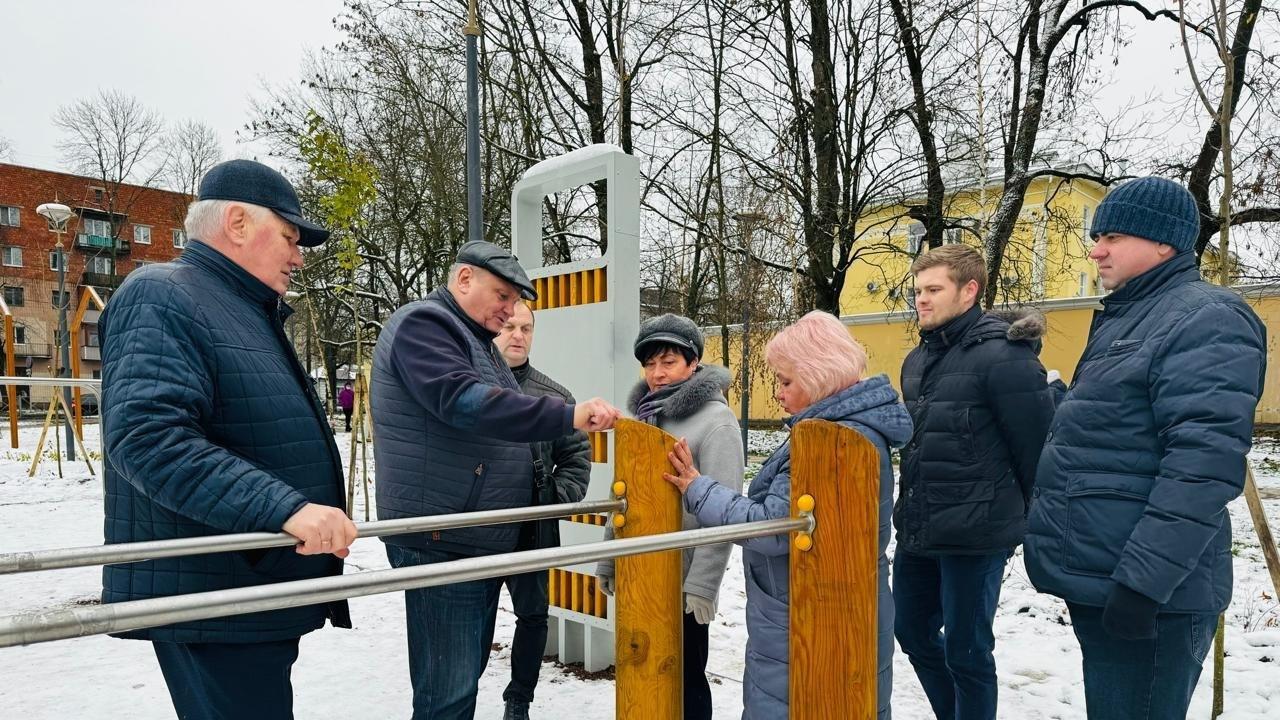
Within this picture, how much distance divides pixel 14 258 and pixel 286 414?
47.9 m

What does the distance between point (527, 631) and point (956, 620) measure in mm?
1638

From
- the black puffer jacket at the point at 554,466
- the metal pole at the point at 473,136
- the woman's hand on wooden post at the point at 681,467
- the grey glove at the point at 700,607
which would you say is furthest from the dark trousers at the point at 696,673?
the metal pole at the point at 473,136

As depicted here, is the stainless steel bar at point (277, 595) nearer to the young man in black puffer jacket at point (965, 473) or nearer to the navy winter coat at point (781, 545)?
the navy winter coat at point (781, 545)

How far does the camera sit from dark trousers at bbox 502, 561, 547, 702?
3.12 m

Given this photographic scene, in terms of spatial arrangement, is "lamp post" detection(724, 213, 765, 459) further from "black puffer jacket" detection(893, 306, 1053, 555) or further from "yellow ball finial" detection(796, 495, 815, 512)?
"yellow ball finial" detection(796, 495, 815, 512)

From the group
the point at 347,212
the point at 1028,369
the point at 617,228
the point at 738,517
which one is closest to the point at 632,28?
the point at 347,212

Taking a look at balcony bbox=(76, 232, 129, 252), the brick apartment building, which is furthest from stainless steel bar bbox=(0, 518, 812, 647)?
balcony bbox=(76, 232, 129, 252)

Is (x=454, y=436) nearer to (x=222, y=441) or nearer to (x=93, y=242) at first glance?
(x=222, y=441)

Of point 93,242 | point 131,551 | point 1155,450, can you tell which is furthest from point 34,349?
point 1155,450

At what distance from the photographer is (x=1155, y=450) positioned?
6.08ft

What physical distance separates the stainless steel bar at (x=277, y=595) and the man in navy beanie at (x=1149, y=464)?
1.08m

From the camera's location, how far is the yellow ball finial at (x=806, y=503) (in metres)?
1.62

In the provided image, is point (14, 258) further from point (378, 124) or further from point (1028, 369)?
point (1028, 369)

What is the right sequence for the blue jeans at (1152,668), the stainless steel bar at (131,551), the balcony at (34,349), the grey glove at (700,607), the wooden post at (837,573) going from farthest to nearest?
the balcony at (34,349), the grey glove at (700,607), the blue jeans at (1152,668), the wooden post at (837,573), the stainless steel bar at (131,551)
